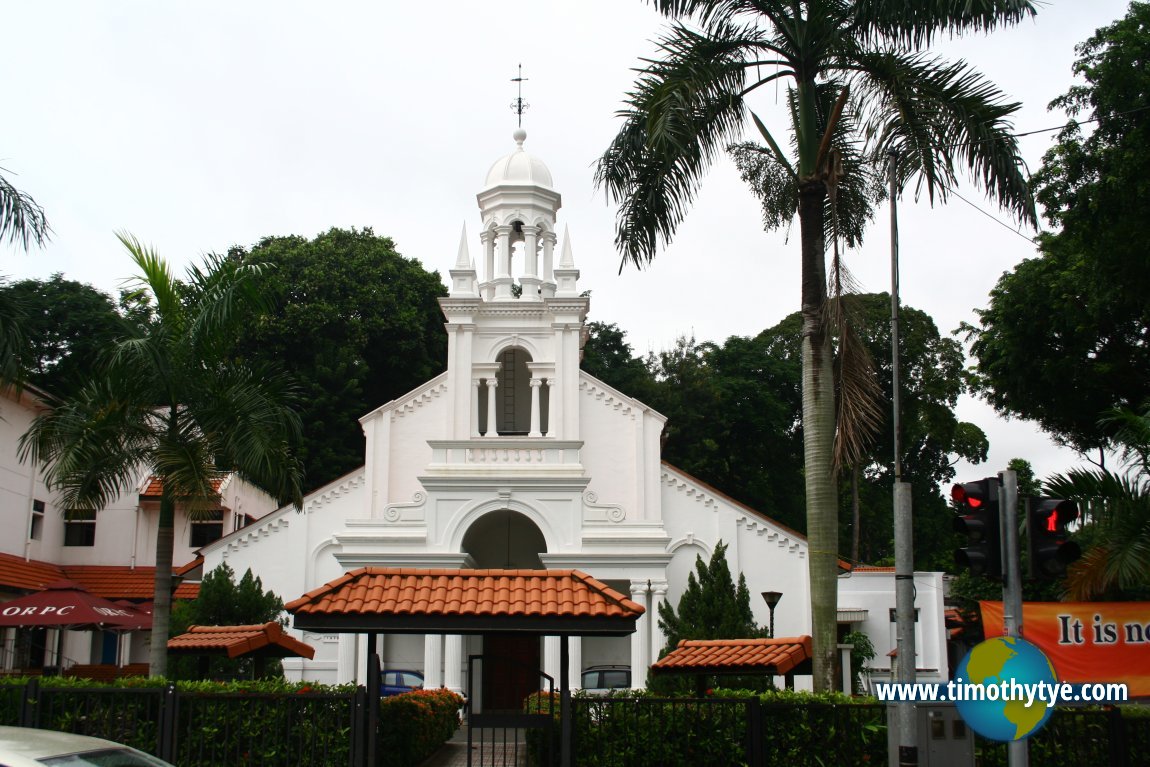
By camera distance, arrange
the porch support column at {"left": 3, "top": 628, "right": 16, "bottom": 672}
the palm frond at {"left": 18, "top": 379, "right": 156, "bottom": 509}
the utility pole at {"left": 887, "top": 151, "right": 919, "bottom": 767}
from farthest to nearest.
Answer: the porch support column at {"left": 3, "top": 628, "right": 16, "bottom": 672} → the palm frond at {"left": 18, "top": 379, "right": 156, "bottom": 509} → the utility pole at {"left": 887, "top": 151, "right": 919, "bottom": 767}

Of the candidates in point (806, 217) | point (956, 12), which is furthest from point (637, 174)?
point (956, 12)

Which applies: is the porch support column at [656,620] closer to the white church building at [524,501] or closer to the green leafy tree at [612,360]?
the white church building at [524,501]

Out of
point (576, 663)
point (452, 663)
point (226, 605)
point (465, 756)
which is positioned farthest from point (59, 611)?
point (576, 663)

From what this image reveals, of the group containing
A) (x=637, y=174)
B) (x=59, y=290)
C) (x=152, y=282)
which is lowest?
(x=152, y=282)

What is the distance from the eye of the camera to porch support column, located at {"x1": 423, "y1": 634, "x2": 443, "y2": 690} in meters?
28.8

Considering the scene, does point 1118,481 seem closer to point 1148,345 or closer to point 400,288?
point 1148,345

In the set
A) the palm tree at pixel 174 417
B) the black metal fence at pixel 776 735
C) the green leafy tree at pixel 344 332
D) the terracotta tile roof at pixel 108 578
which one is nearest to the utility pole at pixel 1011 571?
the black metal fence at pixel 776 735

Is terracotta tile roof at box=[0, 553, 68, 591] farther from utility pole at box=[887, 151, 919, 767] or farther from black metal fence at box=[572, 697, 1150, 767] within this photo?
utility pole at box=[887, 151, 919, 767]

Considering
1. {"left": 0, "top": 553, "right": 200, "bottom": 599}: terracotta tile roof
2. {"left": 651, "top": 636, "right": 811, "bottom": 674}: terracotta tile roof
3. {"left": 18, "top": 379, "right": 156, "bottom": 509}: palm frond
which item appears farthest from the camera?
{"left": 0, "top": 553, "right": 200, "bottom": 599}: terracotta tile roof

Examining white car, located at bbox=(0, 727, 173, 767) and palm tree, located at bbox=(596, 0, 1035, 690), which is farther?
palm tree, located at bbox=(596, 0, 1035, 690)

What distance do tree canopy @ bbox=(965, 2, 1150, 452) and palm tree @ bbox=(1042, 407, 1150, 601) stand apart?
8153 millimetres

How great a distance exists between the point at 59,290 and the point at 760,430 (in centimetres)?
3139

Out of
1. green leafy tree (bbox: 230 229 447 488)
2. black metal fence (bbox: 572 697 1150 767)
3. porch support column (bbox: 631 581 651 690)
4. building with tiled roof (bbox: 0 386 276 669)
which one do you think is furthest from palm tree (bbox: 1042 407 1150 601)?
green leafy tree (bbox: 230 229 447 488)

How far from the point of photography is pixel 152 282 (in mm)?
18734
